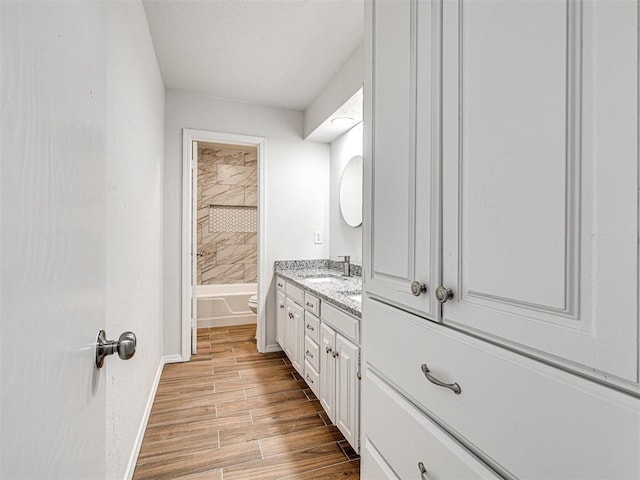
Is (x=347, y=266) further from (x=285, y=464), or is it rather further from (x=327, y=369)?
(x=285, y=464)

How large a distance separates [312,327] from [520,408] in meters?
1.76

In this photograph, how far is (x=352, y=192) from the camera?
302 centimetres

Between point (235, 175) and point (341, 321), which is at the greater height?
point (235, 175)

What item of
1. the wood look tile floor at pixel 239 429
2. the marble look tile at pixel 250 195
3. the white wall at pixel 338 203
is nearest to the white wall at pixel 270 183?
the white wall at pixel 338 203

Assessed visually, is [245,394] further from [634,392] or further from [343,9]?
[343,9]

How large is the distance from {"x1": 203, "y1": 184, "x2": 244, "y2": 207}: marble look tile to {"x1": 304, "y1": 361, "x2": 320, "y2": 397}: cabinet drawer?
327cm

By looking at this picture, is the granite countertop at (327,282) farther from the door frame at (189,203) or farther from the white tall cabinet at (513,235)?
the white tall cabinet at (513,235)

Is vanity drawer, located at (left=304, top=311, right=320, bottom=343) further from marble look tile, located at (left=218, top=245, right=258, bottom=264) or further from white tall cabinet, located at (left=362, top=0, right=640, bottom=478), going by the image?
marble look tile, located at (left=218, top=245, right=258, bottom=264)

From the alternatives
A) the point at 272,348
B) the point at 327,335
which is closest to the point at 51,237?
the point at 327,335

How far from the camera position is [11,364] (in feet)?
1.17

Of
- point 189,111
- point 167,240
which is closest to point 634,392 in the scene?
point 167,240

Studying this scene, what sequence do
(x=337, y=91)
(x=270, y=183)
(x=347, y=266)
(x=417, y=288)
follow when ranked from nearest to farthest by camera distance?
(x=417, y=288)
(x=337, y=91)
(x=347, y=266)
(x=270, y=183)

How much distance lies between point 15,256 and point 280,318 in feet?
9.48

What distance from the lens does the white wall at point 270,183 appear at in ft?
9.95
